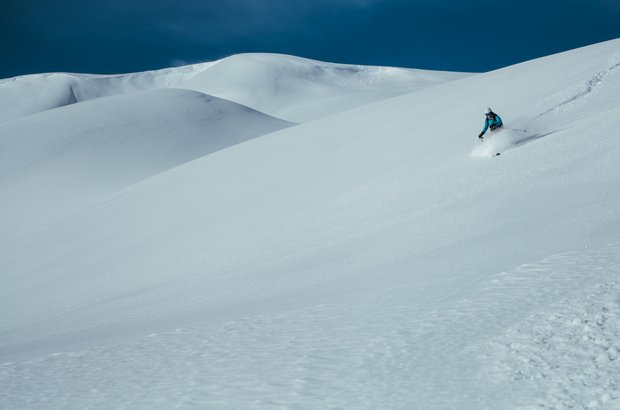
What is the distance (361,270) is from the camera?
24.0ft

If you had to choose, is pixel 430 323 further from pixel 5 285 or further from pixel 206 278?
pixel 5 285

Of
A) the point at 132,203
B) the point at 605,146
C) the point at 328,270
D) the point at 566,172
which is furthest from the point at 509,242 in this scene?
the point at 132,203

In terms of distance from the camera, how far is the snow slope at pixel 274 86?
7706 centimetres

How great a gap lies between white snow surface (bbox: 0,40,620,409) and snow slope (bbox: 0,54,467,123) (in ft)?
175

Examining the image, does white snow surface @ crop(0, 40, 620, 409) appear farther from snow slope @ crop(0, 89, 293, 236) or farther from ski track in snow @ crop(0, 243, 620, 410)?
snow slope @ crop(0, 89, 293, 236)

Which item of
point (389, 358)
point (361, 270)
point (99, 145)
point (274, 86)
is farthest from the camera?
point (274, 86)

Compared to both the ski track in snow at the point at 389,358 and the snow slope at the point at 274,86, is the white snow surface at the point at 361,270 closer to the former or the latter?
the ski track in snow at the point at 389,358

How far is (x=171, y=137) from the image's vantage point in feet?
110

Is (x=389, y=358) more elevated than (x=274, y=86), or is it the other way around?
(x=274, y=86)

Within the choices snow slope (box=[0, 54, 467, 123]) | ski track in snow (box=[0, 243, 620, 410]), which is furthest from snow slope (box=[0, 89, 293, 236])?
snow slope (box=[0, 54, 467, 123])

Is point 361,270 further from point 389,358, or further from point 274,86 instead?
point 274,86

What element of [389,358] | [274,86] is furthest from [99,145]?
[274,86]

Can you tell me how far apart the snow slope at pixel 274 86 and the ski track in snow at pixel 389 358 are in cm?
6422

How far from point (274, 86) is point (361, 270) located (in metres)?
80.0
